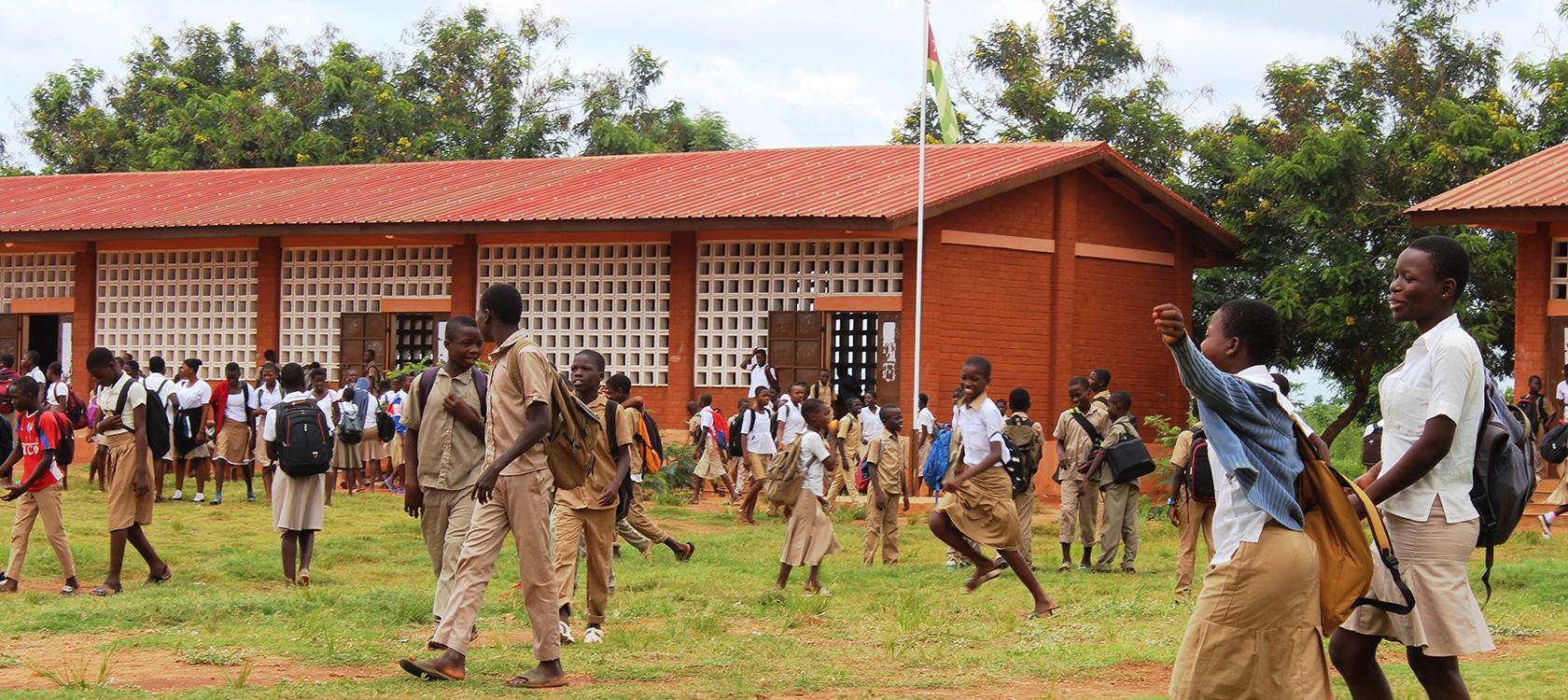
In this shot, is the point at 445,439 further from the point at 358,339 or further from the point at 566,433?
the point at 358,339

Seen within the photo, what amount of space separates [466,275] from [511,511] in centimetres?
1612

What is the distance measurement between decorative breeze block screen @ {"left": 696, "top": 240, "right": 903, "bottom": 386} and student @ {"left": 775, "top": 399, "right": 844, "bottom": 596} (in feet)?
31.4

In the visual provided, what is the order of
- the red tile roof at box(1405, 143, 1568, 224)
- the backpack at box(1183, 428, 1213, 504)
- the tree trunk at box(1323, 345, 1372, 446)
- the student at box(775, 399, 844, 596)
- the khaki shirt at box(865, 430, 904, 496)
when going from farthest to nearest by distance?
the tree trunk at box(1323, 345, 1372, 446) → the red tile roof at box(1405, 143, 1568, 224) → the khaki shirt at box(865, 430, 904, 496) → the student at box(775, 399, 844, 596) → the backpack at box(1183, 428, 1213, 504)

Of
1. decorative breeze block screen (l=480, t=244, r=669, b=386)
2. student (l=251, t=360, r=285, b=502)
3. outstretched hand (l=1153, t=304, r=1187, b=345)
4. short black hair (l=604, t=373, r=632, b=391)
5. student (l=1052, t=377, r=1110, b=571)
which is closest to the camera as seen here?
outstretched hand (l=1153, t=304, r=1187, b=345)

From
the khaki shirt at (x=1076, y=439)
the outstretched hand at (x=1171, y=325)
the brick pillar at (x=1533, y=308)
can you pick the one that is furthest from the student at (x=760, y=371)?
the outstretched hand at (x=1171, y=325)

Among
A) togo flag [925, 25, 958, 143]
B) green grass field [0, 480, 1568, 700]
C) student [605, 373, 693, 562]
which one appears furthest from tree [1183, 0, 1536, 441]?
student [605, 373, 693, 562]

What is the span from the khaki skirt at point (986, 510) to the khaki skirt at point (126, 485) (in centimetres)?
464

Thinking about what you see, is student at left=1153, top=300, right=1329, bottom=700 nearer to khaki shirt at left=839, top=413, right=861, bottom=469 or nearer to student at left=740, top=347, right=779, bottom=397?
khaki shirt at left=839, top=413, right=861, bottom=469

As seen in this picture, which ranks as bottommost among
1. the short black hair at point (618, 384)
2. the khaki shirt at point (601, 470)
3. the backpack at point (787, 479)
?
the backpack at point (787, 479)

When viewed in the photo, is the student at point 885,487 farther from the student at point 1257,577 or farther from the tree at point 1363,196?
the tree at point 1363,196

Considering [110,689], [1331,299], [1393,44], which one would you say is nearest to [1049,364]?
Answer: [1331,299]

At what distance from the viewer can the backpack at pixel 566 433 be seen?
716 centimetres

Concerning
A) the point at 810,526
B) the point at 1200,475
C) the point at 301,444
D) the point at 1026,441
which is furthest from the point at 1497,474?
the point at 301,444

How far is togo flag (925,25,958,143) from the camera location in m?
19.1
